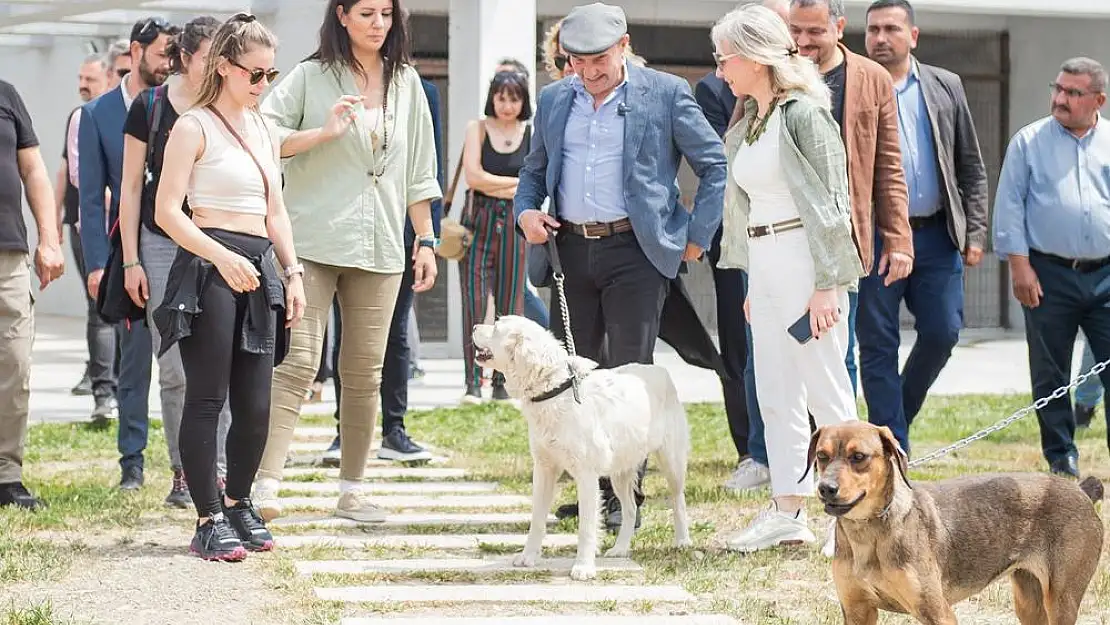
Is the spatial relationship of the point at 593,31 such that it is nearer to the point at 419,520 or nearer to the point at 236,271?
the point at 236,271

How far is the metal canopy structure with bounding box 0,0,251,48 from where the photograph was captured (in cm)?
1444

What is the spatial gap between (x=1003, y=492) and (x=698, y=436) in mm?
5099

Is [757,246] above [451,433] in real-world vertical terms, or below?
above

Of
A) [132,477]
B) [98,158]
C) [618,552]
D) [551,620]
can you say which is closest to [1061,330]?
[618,552]

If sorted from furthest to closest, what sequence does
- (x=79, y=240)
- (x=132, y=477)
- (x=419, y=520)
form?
(x=79, y=240) < (x=132, y=477) < (x=419, y=520)

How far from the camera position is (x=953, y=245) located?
305 inches

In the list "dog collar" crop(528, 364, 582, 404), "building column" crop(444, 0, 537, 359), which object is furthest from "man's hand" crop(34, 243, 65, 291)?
"building column" crop(444, 0, 537, 359)

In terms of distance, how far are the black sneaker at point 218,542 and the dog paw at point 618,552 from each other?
4.46 ft

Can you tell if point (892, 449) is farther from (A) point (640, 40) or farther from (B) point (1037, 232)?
(A) point (640, 40)

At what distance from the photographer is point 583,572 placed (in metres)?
5.75

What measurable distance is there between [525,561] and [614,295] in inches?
46.0

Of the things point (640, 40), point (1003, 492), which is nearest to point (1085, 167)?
point (1003, 492)

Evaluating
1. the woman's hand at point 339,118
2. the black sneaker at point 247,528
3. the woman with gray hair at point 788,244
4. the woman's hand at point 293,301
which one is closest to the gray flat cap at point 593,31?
the woman with gray hair at point 788,244

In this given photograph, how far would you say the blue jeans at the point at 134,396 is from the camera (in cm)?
768
